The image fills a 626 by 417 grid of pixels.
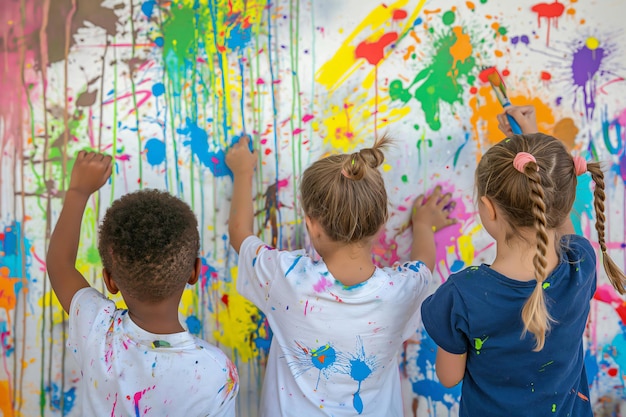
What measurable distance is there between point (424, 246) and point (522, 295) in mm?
450

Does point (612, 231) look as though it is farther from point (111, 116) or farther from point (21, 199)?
point (21, 199)

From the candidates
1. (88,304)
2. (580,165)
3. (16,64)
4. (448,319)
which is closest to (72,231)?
(88,304)

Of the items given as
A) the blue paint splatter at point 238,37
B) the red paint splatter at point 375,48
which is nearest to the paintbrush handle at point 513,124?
the red paint splatter at point 375,48

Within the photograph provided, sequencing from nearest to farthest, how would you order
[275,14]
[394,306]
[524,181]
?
[524,181], [394,306], [275,14]

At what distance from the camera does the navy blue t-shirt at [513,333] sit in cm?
97

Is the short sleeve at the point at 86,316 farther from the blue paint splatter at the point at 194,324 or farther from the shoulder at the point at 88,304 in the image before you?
the blue paint splatter at the point at 194,324

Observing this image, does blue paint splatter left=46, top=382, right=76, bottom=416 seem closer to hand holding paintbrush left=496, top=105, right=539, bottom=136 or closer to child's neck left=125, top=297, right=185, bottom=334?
child's neck left=125, top=297, right=185, bottom=334

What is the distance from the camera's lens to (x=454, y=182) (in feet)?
4.74

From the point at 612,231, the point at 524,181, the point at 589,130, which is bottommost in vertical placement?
the point at 612,231

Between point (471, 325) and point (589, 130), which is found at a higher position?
point (589, 130)

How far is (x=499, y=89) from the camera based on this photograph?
4.65ft

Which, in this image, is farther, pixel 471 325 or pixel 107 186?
pixel 107 186

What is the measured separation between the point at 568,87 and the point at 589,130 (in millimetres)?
129

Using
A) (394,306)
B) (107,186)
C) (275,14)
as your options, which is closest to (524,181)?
(394,306)
